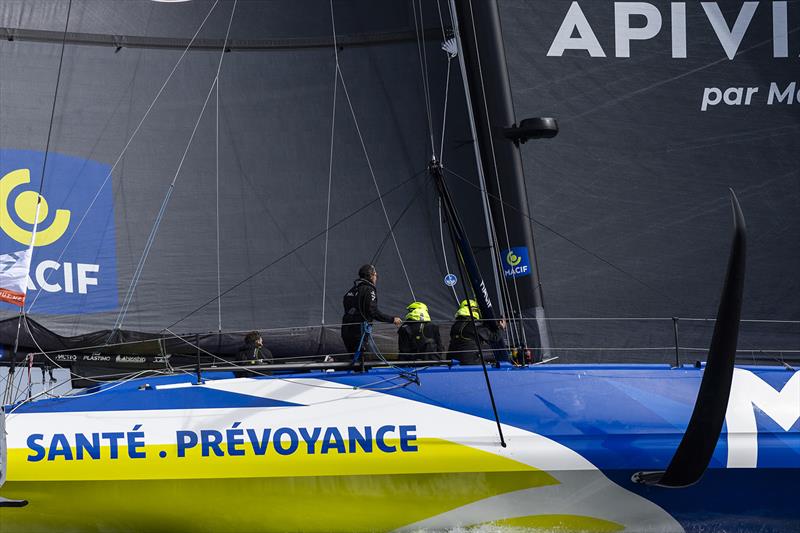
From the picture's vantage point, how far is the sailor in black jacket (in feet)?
16.7

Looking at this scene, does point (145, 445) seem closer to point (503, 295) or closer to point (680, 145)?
point (503, 295)

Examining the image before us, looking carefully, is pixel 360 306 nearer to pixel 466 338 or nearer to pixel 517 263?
pixel 466 338

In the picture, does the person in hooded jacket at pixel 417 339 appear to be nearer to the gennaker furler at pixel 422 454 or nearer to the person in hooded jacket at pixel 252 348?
the gennaker furler at pixel 422 454

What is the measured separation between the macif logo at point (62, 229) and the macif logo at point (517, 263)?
2.10 m

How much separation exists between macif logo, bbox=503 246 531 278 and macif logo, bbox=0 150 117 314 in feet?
6.90

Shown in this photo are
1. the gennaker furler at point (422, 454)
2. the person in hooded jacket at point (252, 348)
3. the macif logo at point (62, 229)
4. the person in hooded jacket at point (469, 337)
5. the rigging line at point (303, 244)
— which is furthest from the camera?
the rigging line at point (303, 244)

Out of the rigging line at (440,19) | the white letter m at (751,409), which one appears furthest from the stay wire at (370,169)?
the white letter m at (751,409)

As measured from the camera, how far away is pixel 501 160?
5.35 m

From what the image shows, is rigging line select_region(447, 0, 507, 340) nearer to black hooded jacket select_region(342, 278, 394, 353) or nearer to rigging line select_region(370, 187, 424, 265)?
rigging line select_region(370, 187, 424, 265)

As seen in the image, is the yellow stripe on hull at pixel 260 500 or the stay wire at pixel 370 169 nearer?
the yellow stripe on hull at pixel 260 500

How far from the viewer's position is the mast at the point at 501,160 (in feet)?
17.4

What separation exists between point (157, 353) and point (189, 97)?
58.2 inches

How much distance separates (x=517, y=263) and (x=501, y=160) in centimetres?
51

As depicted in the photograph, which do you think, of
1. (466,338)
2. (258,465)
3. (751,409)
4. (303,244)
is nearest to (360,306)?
(466,338)
